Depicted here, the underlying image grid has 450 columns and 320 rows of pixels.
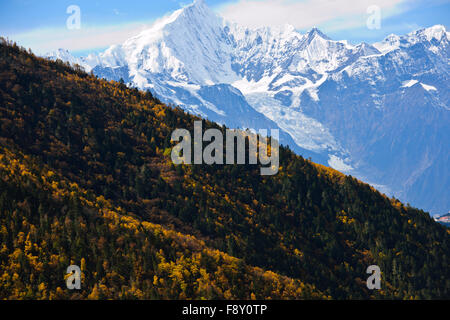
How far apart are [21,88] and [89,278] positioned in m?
124

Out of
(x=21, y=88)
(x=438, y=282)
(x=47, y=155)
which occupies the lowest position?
(x=438, y=282)

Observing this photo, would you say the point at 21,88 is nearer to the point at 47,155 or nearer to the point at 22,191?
the point at 47,155

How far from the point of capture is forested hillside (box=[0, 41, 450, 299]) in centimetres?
10325

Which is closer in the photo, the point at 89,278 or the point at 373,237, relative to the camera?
the point at 89,278

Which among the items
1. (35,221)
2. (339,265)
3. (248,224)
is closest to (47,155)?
(35,221)

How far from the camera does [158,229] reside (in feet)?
423

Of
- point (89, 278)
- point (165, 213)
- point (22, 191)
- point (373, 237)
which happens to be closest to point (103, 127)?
point (165, 213)

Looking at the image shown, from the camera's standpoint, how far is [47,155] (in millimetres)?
159750

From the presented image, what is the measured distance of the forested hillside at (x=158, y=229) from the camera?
339 ft

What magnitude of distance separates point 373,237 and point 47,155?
140835 millimetres
